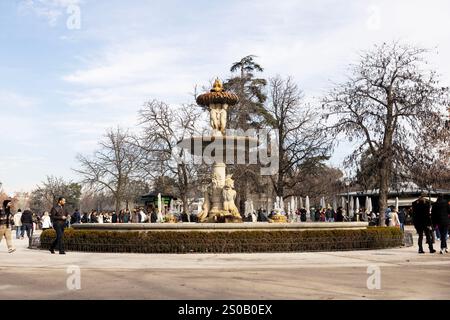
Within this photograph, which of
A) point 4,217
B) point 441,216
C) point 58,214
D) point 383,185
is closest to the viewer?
point 441,216

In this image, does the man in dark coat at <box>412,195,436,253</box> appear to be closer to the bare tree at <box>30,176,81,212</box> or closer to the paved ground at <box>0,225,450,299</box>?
the paved ground at <box>0,225,450,299</box>

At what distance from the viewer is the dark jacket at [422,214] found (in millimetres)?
16094

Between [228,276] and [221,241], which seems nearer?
[228,276]

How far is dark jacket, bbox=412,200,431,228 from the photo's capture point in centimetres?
1609

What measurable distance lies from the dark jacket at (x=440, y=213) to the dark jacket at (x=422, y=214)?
21cm

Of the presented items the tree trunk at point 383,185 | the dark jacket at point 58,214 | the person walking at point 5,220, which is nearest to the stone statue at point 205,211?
the dark jacket at point 58,214

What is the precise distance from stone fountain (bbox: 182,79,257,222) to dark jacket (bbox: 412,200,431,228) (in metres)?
7.04

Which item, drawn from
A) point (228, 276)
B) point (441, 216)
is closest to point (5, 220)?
point (228, 276)

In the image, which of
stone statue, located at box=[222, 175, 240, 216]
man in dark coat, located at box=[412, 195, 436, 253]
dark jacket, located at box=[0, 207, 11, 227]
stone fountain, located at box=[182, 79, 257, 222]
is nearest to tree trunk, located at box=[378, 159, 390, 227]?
stone fountain, located at box=[182, 79, 257, 222]

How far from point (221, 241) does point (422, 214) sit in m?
6.20

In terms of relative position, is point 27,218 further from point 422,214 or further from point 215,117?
point 422,214

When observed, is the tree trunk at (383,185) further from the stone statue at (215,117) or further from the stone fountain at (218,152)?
the stone statue at (215,117)

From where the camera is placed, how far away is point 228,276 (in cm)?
1068
